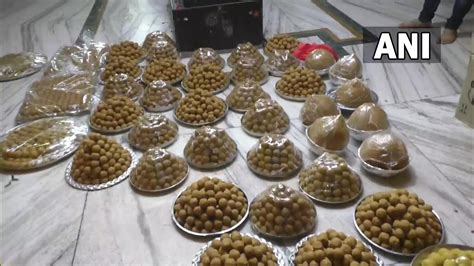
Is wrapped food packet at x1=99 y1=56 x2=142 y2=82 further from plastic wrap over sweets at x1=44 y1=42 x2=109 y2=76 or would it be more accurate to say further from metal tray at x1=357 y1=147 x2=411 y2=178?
metal tray at x1=357 y1=147 x2=411 y2=178

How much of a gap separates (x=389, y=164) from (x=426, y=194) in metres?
0.16

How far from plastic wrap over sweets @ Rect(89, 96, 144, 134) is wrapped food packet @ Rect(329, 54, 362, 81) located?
0.97 meters

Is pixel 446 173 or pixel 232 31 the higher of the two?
pixel 232 31

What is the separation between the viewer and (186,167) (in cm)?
165

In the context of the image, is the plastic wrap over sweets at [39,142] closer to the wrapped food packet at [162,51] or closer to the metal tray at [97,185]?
the metal tray at [97,185]

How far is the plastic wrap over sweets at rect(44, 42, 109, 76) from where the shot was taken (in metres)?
2.46

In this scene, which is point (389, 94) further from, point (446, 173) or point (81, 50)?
point (81, 50)

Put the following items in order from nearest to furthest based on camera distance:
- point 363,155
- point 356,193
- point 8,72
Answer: point 356,193 < point 363,155 < point 8,72

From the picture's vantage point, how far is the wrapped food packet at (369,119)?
5.58ft

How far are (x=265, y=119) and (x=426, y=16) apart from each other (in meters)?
1.77

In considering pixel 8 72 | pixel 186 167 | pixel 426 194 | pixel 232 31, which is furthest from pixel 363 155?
pixel 8 72

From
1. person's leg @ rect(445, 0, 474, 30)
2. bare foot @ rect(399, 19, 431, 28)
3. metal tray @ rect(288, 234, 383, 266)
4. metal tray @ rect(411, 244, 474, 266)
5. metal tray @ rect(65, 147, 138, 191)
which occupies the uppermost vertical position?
person's leg @ rect(445, 0, 474, 30)

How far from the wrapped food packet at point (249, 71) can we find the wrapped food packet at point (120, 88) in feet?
1.70

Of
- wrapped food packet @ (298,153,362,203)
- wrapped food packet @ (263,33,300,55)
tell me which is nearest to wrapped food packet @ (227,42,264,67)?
wrapped food packet @ (263,33,300,55)
